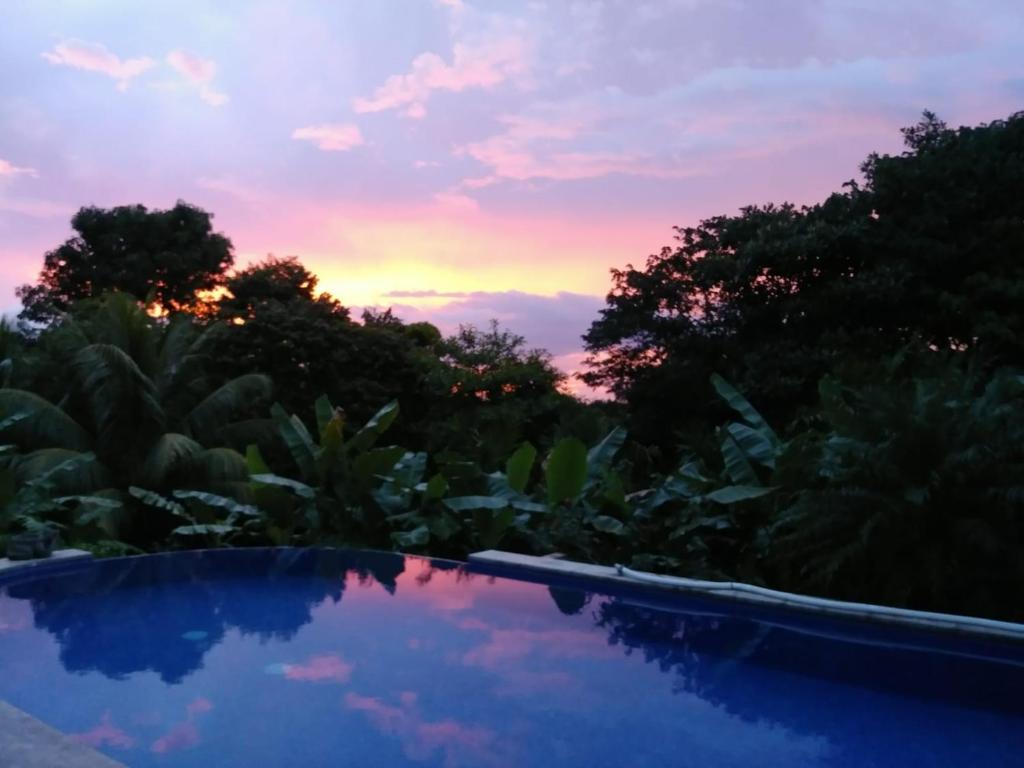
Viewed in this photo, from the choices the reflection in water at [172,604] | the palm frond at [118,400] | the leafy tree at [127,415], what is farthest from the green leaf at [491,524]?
the palm frond at [118,400]

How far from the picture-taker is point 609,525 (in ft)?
25.0

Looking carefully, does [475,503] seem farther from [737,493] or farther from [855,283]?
[855,283]

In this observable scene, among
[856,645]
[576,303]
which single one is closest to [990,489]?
[856,645]

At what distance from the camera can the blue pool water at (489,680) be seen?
4.10 metres

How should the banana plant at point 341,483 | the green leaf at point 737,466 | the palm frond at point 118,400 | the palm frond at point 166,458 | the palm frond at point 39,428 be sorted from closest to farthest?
the green leaf at point 737,466
the banana plant at point 341,483
the palm frond at point 166,458
the palm frond at point 118,400
the palm frond at point 39,428

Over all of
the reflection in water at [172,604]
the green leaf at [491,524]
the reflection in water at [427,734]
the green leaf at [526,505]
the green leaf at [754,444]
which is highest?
the green leaf at [754,444]

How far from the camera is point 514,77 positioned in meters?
11.5

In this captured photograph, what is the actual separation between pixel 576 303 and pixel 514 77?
29.3 feet

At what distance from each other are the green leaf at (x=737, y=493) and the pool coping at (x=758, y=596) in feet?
2.29

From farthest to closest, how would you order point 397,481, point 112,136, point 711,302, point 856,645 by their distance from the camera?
point 711,302
point 112,136
point 397,481
point 856,645

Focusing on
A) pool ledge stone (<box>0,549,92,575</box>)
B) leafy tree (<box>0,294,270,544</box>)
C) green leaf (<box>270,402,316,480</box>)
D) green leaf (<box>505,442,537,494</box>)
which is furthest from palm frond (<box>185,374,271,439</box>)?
green leaf (<box>505,442,537,494</box>)

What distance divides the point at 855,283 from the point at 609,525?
21.0ft

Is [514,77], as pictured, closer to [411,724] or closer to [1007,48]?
[1007,48]

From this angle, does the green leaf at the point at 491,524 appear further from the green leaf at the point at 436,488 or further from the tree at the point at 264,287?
the tree at the point at 264,287
